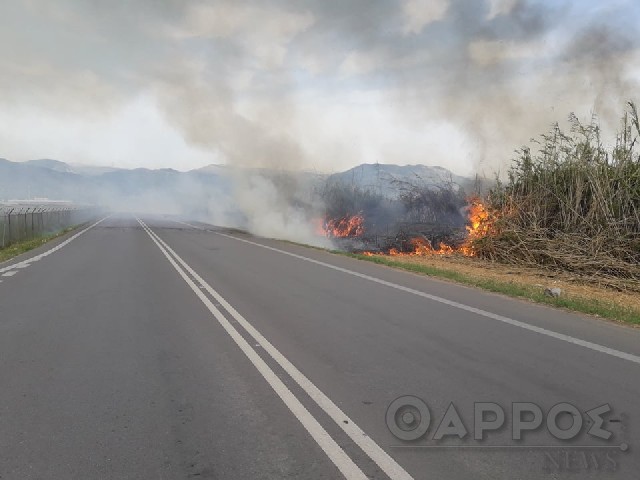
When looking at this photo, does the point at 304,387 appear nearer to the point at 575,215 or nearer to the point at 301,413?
the point at 301,413

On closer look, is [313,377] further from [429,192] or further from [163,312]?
[429,192]

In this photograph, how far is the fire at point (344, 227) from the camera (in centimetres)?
3012

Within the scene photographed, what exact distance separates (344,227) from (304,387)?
26.7 m

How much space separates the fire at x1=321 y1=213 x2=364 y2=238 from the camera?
3012cm

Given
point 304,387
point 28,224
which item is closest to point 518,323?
point 304,387

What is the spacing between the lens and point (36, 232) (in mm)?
26625

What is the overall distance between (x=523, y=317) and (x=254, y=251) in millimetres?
11515

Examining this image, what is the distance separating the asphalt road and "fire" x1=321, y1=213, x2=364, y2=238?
21.7m

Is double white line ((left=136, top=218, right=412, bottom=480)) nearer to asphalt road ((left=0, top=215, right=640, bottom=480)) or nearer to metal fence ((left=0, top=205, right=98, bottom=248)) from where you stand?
asphalt road ((left=0, top=215, right=640, bottom=480))

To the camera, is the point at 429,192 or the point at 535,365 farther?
the point at 429,192

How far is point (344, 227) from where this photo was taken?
30.7m

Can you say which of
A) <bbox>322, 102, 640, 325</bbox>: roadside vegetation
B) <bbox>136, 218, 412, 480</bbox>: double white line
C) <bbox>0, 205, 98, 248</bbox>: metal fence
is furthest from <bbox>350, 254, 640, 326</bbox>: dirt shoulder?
<bbox>0, 205, 98, 248</bbox>: metal fence

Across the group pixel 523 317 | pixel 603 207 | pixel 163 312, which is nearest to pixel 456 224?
pixel 603 207

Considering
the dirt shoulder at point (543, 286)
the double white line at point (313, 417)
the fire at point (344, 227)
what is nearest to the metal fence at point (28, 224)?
the dirt shoulder at point (543, 286)
